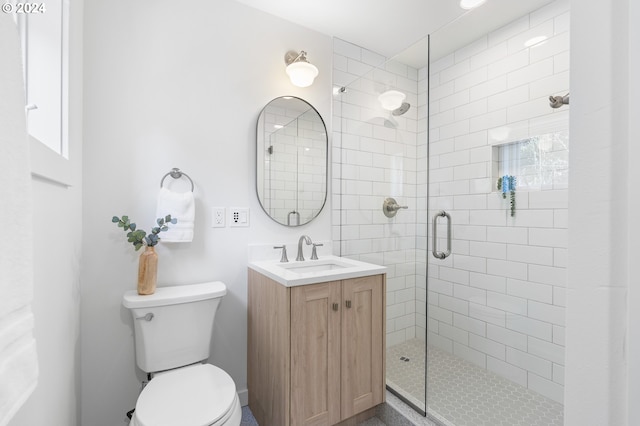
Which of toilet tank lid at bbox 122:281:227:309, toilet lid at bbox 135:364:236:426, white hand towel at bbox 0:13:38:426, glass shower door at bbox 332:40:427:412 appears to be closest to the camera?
white hand towel at bbox 0:13:38:426

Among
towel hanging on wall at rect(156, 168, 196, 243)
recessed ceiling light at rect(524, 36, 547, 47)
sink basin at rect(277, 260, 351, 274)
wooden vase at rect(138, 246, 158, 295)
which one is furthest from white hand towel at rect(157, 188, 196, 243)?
recessed ceiling light at rect(524, 36, 547, 47)

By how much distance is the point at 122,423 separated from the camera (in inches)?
60.8

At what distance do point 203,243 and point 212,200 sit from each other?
0.86 feet

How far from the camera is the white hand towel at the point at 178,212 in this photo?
1.57m

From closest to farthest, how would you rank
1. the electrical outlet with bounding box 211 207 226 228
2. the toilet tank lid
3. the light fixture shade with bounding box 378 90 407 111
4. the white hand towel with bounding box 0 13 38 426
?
1. the white hand towel with bounding box 0 13 38 426
2. the toilet tank lid
3. the electrical outlet with bounding box 211 207 226 228
4. the light fixture shade with bounding box 378 90 407 111

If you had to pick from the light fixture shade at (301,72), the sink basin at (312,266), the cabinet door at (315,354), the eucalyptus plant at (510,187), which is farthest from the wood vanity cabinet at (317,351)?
the light fixture shade at (301,72)

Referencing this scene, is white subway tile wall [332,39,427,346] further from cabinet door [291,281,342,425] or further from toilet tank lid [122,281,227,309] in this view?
toilet tank lid [122,281,227,309]

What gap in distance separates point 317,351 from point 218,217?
95cm

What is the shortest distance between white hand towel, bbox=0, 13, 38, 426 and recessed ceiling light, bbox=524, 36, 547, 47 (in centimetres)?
237

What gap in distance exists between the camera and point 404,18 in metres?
2.05

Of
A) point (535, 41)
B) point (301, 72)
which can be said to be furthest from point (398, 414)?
point (535, 41)

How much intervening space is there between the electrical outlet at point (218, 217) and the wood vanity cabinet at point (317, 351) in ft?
1.21

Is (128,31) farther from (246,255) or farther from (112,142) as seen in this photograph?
(246,255)

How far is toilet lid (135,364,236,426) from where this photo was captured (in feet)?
3.50
